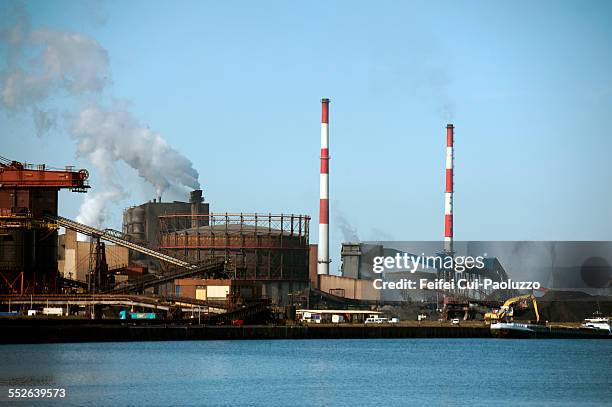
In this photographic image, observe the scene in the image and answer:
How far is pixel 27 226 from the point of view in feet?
397

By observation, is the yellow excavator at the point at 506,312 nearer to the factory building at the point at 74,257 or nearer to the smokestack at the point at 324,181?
the smokestack at the point at 324,181

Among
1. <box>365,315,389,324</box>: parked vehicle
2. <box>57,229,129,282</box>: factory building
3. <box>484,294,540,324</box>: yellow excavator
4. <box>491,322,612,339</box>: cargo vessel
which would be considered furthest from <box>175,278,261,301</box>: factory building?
<box>484,294,540,324</box>: yellow excavator

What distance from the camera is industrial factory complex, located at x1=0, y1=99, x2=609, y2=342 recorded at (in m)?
120

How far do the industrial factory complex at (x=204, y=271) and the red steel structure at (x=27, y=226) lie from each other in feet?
0.31

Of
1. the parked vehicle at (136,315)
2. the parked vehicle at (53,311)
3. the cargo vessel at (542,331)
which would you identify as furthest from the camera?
the cargo vessel at (542,331)

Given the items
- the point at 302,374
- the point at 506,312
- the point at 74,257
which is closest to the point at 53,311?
the point at 74,257

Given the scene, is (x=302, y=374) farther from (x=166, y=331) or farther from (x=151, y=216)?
(x=151, y=216)

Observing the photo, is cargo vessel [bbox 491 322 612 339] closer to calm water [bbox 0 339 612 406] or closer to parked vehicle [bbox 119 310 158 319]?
calm water [bbox 0 339 612 406]

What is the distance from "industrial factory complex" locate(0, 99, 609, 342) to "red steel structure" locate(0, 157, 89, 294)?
96 millimetres

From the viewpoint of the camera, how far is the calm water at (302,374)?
73312mm

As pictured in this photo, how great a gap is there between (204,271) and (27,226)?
53.3 feet

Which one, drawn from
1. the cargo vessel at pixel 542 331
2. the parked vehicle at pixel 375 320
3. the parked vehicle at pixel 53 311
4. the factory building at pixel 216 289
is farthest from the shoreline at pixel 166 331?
the cargo vessel at pixel 542 331

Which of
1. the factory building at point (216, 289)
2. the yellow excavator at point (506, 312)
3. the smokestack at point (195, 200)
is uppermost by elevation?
the smokestack at point (195, 200)

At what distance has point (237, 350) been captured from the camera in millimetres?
106625
